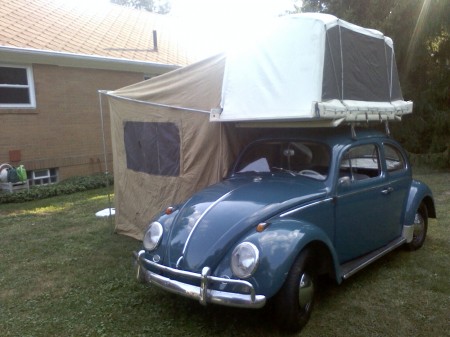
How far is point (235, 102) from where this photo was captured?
15.9ft

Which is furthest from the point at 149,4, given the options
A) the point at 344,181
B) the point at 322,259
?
the point at 322,259

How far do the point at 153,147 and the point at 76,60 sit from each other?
23.5 ft

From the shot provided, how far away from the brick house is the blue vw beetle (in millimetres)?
7955

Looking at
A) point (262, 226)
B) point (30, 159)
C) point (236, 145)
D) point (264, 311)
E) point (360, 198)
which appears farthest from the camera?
point (30, 159)

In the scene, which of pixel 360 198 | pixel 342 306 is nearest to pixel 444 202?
pixel 360 198

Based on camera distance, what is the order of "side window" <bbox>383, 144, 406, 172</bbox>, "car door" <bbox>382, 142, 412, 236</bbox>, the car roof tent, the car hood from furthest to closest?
"side window" <bbox>383, 144, 406, 172</bbox>
"car door" <bbox>382, 142, 412, 236</bbox>
the car roof tent
the car hood

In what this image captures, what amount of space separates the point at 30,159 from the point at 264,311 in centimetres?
926

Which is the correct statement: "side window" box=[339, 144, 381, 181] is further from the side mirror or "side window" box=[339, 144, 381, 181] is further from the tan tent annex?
the tan tent annex

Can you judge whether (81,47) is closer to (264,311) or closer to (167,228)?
(167,228)

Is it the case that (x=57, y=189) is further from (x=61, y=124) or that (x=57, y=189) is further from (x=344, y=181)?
(x=344, y=181)

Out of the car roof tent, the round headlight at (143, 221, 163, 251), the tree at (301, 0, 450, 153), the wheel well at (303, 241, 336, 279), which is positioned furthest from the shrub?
the tree at (301, 0, 450, 153)

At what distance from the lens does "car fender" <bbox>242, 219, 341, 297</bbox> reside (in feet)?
10.9

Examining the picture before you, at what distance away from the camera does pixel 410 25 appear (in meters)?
11.7

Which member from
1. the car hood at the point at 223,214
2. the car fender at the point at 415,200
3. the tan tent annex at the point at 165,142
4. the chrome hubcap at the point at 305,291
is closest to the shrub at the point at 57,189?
the tan tent annex at the point at 165,142
